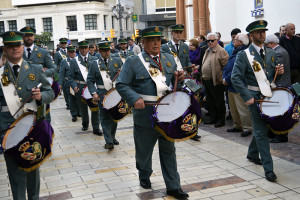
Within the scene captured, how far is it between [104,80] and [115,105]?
0.98m

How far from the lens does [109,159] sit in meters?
7.58

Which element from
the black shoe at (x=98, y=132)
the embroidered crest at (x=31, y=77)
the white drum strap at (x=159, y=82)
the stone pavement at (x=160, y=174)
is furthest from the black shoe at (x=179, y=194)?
the black shoe at (x=98, y=132)

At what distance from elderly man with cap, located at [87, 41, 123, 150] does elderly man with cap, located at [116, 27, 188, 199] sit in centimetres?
296

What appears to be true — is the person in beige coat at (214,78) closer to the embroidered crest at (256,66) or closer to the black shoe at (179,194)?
the embroidered crest at (256,66)

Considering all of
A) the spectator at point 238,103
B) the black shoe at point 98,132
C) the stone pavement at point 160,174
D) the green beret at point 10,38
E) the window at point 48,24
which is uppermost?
the window at point 48,24

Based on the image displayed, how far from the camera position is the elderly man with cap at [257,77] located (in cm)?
592

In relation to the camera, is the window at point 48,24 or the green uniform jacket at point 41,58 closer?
the green uniform jacket at point 41,58

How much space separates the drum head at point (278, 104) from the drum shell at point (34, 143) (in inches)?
114

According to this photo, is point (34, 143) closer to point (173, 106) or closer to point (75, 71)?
point (173, 106)

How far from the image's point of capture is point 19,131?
4539 mm

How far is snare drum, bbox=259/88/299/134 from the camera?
5.62 metres

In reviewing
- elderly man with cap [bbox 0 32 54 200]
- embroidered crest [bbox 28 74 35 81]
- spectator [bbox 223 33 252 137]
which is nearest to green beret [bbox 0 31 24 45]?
elderly man with cap [bbox 0 32 54 200]

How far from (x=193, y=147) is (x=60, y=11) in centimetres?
6699

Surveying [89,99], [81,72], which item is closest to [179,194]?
[89,99]
